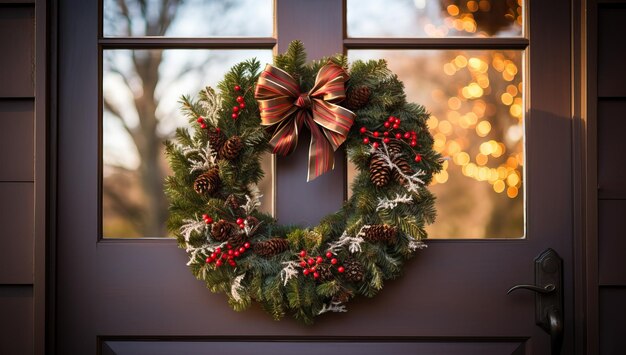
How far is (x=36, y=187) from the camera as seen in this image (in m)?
1.33

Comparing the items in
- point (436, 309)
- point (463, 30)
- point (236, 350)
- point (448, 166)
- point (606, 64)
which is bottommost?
point (236, 350)

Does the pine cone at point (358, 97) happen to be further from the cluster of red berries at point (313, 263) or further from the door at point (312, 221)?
the cluster of red berries at point (313, 263)

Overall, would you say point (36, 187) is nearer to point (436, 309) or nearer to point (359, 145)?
point (359, 145)

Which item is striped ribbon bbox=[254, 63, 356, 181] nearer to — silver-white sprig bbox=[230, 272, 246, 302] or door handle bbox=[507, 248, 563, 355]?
silver-white sprig bbox=[230, 272, 246, 302]

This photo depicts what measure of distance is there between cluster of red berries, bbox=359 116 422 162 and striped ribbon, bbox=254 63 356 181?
65 mm

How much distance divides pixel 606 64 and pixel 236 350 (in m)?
1.24

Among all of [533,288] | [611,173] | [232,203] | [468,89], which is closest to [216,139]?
[232,203]

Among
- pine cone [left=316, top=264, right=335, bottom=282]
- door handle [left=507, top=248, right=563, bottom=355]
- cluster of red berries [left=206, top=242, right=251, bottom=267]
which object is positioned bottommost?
door handle [left=507, top=248, right=563, bottom=355]

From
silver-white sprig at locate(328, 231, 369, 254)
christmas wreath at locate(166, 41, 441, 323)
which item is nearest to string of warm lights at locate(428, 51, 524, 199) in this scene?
christmas wreath at locate(166, 41, 441, 323)

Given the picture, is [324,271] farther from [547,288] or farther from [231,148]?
[547,288]

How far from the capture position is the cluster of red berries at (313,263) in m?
1.25

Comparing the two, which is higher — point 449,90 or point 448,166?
point 449,90

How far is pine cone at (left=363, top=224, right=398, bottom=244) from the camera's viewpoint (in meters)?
1.27

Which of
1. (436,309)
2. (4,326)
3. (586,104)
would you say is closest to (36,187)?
(4,326)
